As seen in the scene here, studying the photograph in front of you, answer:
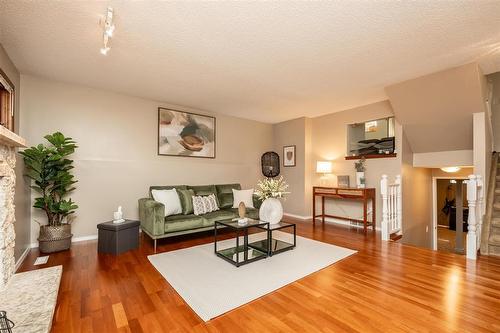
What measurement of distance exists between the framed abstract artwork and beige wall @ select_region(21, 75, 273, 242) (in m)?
0.13

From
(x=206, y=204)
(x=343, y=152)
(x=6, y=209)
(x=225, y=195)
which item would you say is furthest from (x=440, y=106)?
(x=6, y=209)

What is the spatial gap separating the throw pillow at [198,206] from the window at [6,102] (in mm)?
2564

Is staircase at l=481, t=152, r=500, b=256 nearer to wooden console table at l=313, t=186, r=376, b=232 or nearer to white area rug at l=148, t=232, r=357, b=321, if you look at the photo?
wooden console table at l=313, t=186, r=376, b=232

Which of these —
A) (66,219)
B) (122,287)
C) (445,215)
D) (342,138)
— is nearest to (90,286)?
(122,287)

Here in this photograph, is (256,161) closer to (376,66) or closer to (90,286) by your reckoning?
(376,66)

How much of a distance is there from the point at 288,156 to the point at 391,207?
273 cm

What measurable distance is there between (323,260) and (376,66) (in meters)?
2.65

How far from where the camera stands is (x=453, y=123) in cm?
369

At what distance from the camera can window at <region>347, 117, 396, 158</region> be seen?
4531mm

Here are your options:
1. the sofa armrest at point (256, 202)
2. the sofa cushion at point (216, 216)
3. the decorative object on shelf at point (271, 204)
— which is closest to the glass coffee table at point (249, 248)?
the decorative object on shelf at point (271, 204)

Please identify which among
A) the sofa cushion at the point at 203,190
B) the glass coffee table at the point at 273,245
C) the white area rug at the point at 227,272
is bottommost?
the white area rug at the point at 227,272

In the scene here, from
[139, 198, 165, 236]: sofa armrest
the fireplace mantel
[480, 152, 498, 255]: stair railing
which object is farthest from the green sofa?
[480, 152, 498, 255]: stair railing

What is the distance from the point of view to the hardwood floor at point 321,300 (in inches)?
66.0

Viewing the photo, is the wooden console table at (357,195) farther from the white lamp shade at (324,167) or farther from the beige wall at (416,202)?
the beige wall at (416,202)
